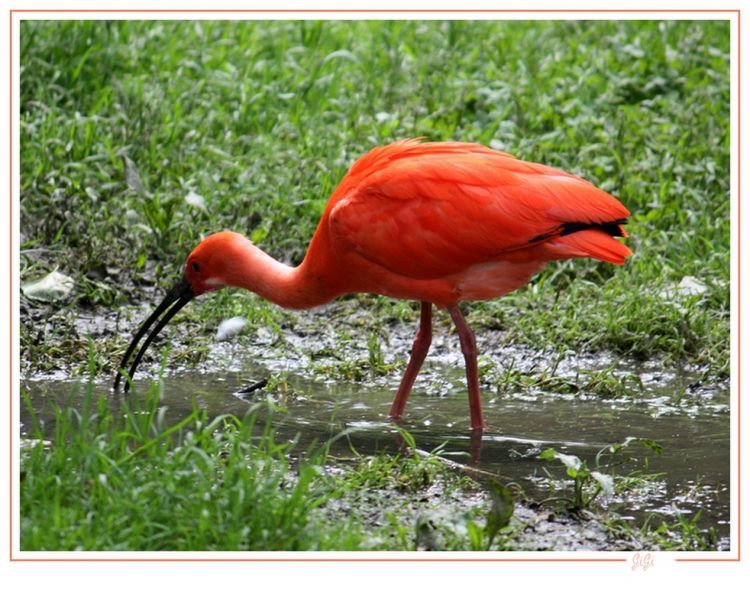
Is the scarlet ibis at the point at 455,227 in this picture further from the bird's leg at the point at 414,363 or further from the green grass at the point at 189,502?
the green grass at the point at 189,502

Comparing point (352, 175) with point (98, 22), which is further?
point (98, 22)

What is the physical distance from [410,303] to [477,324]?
0.47 m

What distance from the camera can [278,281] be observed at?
6.72 metres

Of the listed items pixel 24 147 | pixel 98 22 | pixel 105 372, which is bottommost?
pixel 105 372

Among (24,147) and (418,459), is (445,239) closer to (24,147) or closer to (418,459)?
(418,459)

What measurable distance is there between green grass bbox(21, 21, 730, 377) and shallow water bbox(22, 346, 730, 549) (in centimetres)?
59

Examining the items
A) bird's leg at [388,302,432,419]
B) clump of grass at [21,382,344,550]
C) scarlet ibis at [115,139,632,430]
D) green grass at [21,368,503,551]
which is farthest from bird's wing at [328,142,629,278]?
clump of grass at [21,382,344,550]

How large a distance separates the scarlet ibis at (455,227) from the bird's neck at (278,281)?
5 centimetres

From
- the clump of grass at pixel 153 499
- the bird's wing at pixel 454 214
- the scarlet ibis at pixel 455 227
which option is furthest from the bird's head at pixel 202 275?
the clump of grass at pixel 153 499

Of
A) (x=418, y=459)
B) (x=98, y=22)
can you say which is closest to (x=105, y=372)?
(x=418, y=459)

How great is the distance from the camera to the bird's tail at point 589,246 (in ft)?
20.4

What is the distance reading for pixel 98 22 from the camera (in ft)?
32.7

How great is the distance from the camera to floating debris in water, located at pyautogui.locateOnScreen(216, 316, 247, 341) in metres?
7.78

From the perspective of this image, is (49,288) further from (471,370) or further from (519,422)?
(519,422)
